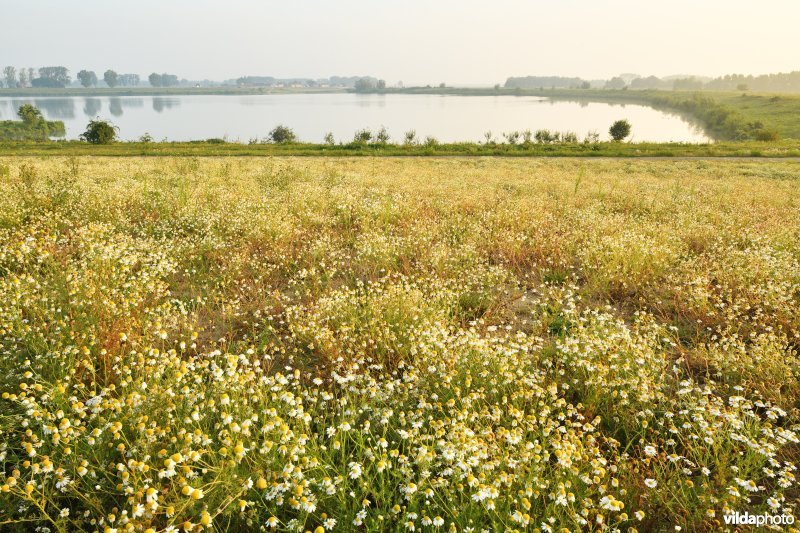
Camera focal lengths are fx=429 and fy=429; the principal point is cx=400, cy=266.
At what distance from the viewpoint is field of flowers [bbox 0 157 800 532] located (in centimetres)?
264

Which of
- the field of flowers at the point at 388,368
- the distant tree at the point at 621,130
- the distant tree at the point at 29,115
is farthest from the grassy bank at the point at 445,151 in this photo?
the distant tree at the point at 29,115

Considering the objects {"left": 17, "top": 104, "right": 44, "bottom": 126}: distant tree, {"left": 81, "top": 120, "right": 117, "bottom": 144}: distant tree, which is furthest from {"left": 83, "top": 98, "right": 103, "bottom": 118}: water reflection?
{"left": 81, "top": 120, "right": 117, "bottom": 144}: distant tree

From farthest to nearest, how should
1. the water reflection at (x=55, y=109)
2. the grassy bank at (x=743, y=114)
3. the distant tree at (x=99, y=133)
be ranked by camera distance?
the water reflection at (x=55, y=109) → the grassy bank at (x=743, y=114) → the distant tree at (x=99, y=133)

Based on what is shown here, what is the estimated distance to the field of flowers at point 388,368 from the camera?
2.64m

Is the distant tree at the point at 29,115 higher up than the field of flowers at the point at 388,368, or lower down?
higher up

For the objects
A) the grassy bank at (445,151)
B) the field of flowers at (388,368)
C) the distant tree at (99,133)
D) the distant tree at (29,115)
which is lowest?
the field of flowers at (388,368)

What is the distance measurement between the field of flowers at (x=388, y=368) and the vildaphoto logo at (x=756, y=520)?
0.37 ft

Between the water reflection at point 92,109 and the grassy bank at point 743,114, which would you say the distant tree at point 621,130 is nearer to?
the grassy bank at point 743,114

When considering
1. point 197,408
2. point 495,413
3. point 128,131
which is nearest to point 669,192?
point 495,413

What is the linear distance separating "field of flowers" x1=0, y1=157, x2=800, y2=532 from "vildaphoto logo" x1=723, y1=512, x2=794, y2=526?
11 cm

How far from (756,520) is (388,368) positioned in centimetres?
302

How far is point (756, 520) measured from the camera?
2623mm

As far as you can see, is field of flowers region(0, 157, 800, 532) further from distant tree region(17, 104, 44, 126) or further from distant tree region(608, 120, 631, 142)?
distant tree region(17, 104, 44, 126)

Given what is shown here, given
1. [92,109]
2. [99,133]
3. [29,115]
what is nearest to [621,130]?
[99,133]
